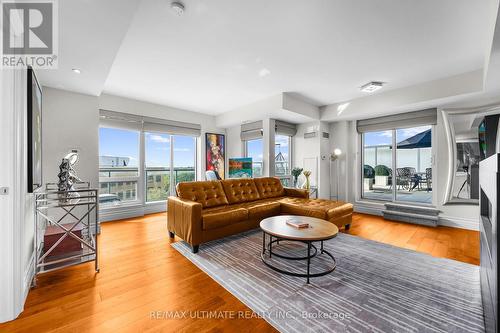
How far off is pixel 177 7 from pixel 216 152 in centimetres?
429

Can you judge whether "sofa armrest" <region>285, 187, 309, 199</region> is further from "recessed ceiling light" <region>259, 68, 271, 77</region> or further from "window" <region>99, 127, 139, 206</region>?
"window" <region>99, 127, 139, 206</region>

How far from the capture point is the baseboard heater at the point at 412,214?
156 inches

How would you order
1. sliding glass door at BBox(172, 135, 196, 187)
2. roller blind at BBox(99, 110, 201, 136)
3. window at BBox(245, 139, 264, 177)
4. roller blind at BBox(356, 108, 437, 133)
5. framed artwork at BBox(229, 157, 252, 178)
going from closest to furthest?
roller blind at BBox(356, 108, 437, 133) < roller blind at BBox(99, 110, 201, 136) < framed artwork at BBox(229, 157, 252, 178) < sliding glass door at BBox(172, 135, 196, 187) < window at BBox(245, 139, 264, 177)

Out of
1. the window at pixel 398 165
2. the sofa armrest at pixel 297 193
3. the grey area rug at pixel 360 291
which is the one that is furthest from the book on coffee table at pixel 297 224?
the window at pixel 398 165

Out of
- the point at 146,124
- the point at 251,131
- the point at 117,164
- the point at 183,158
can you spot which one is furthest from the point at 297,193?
the point at 117,164

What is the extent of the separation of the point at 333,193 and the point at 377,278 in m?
3.58

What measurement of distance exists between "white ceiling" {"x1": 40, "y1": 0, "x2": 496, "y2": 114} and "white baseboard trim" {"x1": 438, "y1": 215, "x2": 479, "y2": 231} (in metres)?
2.57

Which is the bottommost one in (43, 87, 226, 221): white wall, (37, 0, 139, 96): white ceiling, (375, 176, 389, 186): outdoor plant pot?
(375, 176, 389, 186): outdoor plant pot

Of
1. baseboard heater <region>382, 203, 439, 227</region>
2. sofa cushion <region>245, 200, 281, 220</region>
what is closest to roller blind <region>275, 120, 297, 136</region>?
sofa cushion <region>245, 200, 281, 220</region>

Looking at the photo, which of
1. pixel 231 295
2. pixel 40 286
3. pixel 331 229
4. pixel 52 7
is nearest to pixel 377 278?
pixel 331 229

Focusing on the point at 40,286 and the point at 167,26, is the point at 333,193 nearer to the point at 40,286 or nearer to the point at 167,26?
the point at 167,26

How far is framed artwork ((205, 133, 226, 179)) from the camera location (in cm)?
583

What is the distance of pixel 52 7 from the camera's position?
1581 mm

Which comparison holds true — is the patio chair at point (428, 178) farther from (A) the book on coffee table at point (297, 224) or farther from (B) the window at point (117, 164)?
(B) the window at point (117, 164)
